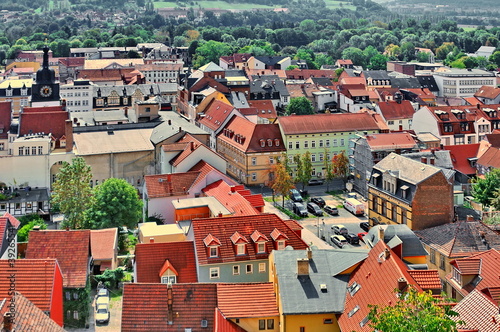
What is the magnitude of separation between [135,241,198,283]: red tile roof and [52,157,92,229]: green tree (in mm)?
18016

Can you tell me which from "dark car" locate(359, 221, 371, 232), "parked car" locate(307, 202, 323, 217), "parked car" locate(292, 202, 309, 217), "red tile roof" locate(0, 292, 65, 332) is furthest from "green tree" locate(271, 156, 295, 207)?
"red tile roof" locate(0, 292, 65, 332)

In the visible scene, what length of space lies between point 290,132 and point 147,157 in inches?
652

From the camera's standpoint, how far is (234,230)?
46.4 meters

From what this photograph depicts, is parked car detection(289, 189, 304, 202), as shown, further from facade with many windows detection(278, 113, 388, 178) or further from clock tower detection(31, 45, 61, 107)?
clock tower detection(31, 45, 61, 107)

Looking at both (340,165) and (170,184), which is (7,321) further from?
(340,165)

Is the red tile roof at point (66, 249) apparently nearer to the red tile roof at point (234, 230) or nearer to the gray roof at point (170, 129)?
the red tile roof at point (234, 230)

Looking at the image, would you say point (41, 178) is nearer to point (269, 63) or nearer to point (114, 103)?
point (114, 103)

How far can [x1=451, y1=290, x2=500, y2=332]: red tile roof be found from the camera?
32906 millimetres

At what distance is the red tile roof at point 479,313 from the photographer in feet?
108

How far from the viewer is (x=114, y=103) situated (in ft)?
362

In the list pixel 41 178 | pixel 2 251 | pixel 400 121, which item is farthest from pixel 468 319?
pixel 400 121

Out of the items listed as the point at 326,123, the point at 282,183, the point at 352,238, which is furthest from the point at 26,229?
the point at 326,123

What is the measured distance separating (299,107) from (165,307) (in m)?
78.2

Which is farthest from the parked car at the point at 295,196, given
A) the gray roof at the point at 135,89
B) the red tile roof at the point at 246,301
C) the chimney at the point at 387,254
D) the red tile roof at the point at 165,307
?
the gray roof at the point at 135,89
